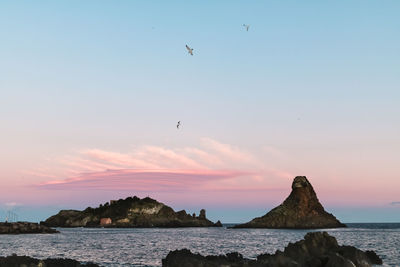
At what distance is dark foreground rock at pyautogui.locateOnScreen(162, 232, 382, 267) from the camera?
4022 cm

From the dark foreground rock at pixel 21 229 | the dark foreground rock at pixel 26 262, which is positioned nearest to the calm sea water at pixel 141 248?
the dark foreground rock at pixel 26 262

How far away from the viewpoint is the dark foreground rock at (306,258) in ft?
132

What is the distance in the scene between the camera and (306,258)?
156 ft

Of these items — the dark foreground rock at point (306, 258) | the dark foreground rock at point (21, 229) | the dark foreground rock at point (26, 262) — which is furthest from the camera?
the dark foreground rock at point (21, 229)

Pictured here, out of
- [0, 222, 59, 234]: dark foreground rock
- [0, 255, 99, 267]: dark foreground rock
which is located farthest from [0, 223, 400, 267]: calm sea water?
[0, 222, 59, 234]: dark foreground rock

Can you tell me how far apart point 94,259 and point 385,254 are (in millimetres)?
44178

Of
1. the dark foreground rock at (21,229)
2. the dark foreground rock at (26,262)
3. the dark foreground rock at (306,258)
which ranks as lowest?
the dark foreground rock at (26,262)

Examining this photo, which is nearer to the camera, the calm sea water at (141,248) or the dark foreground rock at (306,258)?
the dark foreground rock at (306,258)

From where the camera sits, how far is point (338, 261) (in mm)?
39312

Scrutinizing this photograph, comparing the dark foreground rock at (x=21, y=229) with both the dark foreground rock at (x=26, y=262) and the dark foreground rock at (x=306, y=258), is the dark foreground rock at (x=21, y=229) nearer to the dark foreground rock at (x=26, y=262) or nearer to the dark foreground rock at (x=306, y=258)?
the dark foreground rock at (x=26, y=262)

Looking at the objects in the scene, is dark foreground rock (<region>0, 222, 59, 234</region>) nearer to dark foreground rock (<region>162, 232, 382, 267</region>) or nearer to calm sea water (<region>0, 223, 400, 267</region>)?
calm sea water (<region>0, 223, 400, 267</region>)

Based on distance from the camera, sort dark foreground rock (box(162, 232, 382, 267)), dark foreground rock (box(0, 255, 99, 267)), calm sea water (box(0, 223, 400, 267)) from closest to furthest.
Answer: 1. dark foreground rock (box(162, 232, 382, 267))
2. dark foreground rock (box(0, 255, 99, 267))
3. calm sea water (box(0, 223, 400, 267))

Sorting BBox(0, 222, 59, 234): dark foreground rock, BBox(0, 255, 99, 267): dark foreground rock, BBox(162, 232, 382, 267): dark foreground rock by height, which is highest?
BBox(0, 222, 59, 234): dark foreground rock

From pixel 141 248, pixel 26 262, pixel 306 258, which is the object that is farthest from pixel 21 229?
pixel 306 258
